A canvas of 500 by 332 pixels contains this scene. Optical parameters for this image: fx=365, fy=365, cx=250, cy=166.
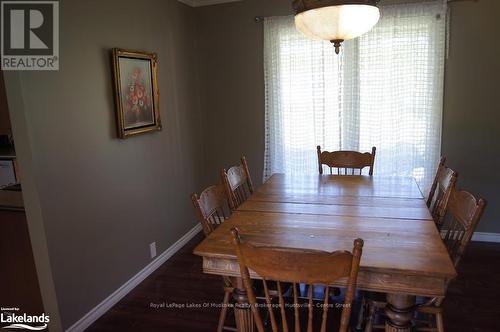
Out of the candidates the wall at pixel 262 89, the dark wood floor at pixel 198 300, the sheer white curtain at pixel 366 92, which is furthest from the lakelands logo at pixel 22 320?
the sheer white curtain at pixel 366 92

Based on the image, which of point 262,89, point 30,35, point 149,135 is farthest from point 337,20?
point 262,89

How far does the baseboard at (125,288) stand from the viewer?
7.46 ft

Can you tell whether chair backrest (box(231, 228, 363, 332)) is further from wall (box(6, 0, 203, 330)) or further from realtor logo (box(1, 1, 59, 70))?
realtor logo (box(1, 1, 59, 70))

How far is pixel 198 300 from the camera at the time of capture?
255cm

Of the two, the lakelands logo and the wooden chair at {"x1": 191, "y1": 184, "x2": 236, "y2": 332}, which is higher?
the wooden chair at {"x1": 191, "y1": 184, "x2": 236, "y2": 332}

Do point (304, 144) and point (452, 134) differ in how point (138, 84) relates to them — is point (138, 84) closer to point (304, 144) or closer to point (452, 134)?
point (304, 144)

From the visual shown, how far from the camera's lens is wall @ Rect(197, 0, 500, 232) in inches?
119

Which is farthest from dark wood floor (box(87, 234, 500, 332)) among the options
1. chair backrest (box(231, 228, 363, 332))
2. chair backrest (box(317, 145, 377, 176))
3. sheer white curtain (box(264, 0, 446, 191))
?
chair backrest (box(231, 228, 363, 332))

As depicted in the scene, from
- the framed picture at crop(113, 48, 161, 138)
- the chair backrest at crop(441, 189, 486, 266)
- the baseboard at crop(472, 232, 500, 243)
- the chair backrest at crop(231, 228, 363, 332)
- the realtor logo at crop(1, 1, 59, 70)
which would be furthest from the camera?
the baseboard at crop(472, 232, 500, 243)

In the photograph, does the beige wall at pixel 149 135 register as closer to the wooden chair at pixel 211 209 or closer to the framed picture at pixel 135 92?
the framed picture at pixel 135 92

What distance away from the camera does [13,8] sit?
73.0 inches

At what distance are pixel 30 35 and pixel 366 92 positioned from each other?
258 cm

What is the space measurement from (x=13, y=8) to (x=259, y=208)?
1.65 metres

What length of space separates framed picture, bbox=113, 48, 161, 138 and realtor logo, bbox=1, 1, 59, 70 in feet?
1.55
